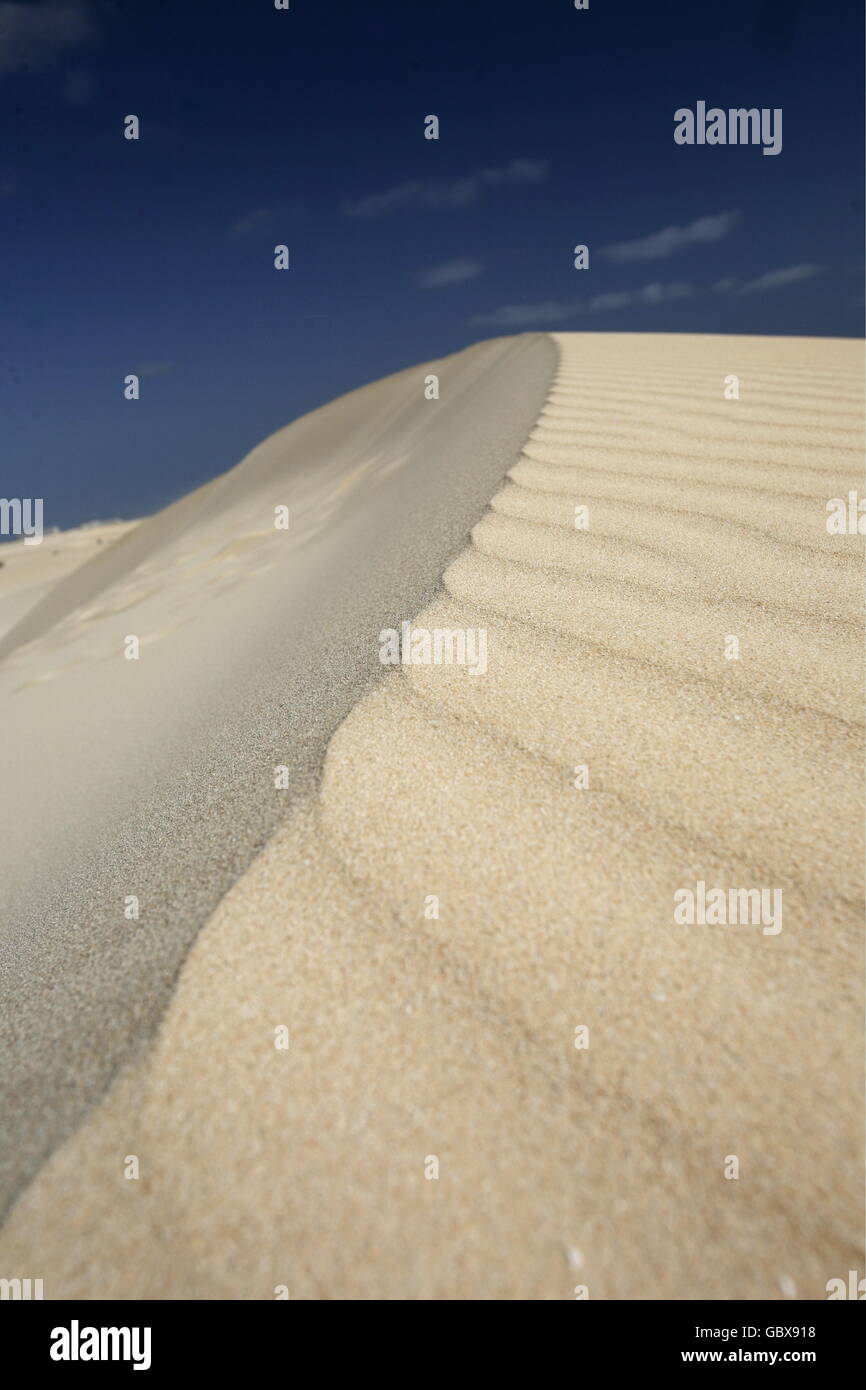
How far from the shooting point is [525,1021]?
0.77m

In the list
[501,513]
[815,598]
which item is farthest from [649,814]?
[501,513]

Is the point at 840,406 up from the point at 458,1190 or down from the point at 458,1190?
up

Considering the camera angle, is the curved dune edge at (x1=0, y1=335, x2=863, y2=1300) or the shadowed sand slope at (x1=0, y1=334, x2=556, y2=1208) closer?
the curved dune edge at (x1=0, y1=335, x2=863, y2=1300)

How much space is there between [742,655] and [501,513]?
810 mm

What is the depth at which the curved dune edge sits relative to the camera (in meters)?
0.63

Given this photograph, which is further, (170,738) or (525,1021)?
(170,738)

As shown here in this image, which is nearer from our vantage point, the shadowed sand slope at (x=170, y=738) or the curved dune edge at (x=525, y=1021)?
the curved dune edge at (x=525, y=1021)

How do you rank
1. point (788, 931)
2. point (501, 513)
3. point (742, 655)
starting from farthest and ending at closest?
1. point (501, 513)
2. point (742, 655)
3. point (788, 931)

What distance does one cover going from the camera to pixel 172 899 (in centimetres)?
102

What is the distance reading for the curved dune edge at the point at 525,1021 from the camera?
63cm

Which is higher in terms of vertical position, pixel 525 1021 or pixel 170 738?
pixel 170 738

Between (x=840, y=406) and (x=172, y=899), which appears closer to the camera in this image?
(x=172, y=899)
